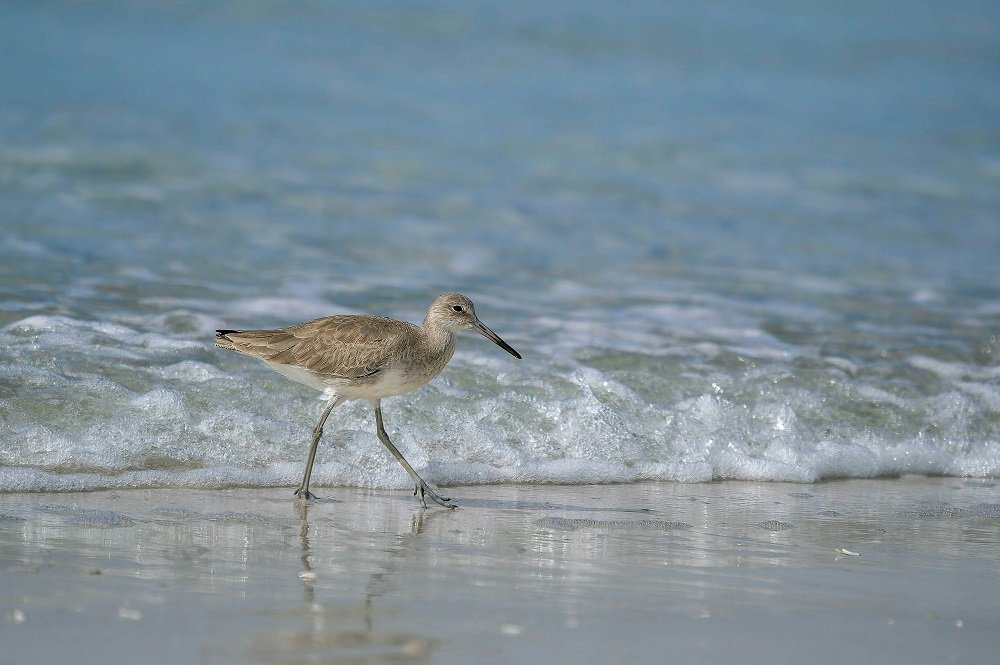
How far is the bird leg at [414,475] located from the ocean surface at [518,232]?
0.57ft

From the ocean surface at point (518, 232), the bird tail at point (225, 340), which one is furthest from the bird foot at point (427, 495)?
the bird tail at point (225, 340)

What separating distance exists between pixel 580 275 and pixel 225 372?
504 centimetres

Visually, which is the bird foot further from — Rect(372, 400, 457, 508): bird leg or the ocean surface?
the ocean surface

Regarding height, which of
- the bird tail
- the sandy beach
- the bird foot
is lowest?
the sandy beach

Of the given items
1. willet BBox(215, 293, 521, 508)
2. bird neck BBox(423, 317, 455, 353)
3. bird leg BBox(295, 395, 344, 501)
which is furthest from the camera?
bird neck BBox(423, 317, 455, 353)

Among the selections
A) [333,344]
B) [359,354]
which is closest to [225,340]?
[333,344]

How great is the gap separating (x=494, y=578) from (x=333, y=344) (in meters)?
2.05

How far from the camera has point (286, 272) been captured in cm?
1130

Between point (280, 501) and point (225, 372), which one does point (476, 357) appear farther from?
point (280, 501)

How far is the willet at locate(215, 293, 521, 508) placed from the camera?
645 centimetres

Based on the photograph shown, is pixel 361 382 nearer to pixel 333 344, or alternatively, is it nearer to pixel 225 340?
pixel 333 344

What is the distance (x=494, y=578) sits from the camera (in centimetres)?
483

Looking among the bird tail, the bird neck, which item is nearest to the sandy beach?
the bird neck

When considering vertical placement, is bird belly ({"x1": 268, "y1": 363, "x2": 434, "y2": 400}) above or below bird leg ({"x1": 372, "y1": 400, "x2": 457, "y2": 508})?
above
